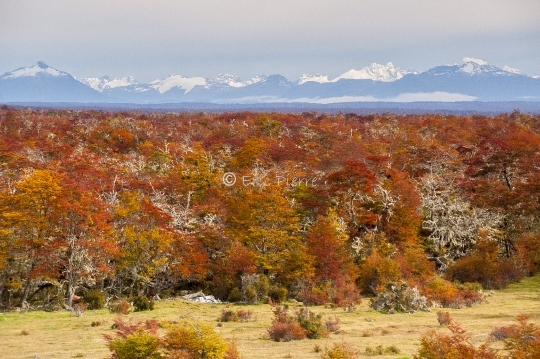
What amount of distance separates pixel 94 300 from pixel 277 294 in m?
11.5

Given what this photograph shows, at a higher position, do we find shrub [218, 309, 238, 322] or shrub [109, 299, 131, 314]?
shrub [218, 309, 238, 322]

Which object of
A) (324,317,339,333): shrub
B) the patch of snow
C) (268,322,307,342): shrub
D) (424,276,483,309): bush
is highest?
(268,322,307,342): shrub

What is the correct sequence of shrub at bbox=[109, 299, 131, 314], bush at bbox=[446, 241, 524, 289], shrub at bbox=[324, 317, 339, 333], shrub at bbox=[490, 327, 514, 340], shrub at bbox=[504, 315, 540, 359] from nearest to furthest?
shrub at bbox=[504, 315, 540, 359] < shrub at bbox=[490, 327, 514, 340] < shrub at bbox=[324, 317, 339, 333] < shrub at bbox=[109, 299, 131, 314] < bush at bbox=[446, 241, 524, 289]

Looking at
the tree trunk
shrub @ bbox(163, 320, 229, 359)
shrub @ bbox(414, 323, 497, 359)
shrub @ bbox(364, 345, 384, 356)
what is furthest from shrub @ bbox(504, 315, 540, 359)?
the tree trunk

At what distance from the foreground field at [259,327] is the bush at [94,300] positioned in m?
1.97

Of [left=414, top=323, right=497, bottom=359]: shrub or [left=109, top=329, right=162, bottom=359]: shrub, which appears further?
[left=109, top=329, right=162, bottom=359]: shrub

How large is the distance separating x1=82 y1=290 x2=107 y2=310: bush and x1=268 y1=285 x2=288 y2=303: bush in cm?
1053

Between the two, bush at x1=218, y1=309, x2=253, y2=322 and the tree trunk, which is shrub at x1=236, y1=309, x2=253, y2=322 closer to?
bush at x1=218, y1=309, x2=253, y2=322

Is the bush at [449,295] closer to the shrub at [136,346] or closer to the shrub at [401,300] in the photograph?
the shrub at [401,300]

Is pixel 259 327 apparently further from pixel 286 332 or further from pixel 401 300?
pixel 401 300

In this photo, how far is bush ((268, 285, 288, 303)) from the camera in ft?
126

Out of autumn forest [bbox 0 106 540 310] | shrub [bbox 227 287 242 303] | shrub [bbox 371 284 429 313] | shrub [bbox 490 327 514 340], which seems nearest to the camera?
shrub [bbox 490 327 514 340]

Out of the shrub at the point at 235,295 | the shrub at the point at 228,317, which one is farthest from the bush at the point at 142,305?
the shrub at the point at 235,295

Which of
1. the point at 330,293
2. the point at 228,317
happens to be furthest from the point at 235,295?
the point at 228,317
